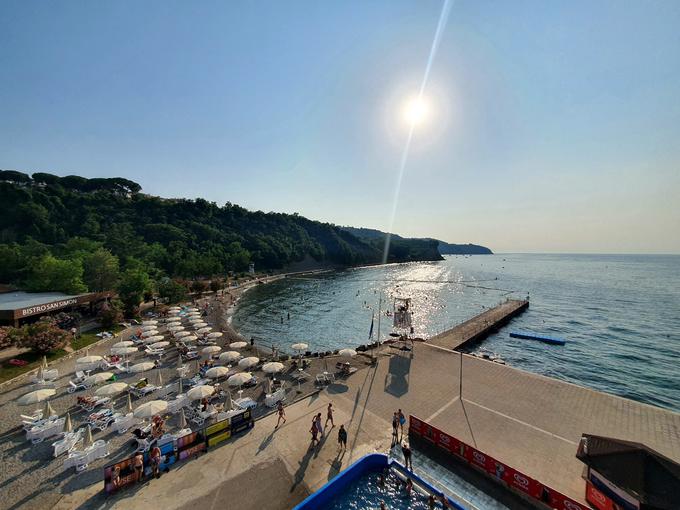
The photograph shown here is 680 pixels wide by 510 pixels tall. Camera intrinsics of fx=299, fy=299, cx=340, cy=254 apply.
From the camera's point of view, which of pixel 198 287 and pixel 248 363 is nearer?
pixel 248 363

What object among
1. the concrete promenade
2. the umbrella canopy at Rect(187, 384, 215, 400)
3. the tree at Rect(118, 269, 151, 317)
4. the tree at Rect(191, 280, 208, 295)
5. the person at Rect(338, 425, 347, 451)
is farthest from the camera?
the tree at Rect(191, 280, 208, 295)

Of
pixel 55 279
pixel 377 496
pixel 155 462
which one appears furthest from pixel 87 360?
pixel 55 279

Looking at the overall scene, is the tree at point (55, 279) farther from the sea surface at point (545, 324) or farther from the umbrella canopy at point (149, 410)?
the umbrella canopy at point (149, 410)

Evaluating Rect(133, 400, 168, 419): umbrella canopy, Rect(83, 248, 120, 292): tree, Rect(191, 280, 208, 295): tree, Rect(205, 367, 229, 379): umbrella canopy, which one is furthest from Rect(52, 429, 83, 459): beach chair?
Rect(191, 280, 208, 295): tree

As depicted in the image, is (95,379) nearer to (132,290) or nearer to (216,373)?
(216,373)

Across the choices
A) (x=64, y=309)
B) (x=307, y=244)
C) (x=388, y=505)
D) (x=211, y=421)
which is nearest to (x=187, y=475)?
(x=211, y=421)

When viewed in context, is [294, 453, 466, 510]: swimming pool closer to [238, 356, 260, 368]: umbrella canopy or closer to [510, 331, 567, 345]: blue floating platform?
[238, 356, 260, 368]: umbrella canopy
